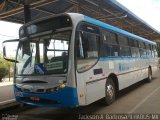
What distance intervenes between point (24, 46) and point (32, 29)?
1.80ft

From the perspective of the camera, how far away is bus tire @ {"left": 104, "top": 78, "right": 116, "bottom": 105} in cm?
809

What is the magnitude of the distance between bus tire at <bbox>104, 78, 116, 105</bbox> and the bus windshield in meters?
2.21

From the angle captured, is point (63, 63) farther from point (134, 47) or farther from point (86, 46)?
point (134, 47)

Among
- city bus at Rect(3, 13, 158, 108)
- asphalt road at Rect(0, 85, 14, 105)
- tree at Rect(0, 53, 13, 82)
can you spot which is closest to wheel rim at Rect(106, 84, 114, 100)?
city bus at Rect(3, 13, 158, 108)

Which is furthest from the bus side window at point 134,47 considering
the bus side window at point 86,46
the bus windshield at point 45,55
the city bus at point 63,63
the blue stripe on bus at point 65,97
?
the blue stripe on bus at point 65,97

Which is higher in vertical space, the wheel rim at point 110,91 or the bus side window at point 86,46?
the bus side window at point 86,46

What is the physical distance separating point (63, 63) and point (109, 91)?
8.23 ft

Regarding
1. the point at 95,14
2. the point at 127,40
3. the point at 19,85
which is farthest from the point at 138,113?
the point at 95,14

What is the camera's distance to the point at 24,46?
7406 millimetres

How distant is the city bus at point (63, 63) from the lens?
6.28m

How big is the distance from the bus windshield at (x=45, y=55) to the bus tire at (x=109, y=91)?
221 centimetres

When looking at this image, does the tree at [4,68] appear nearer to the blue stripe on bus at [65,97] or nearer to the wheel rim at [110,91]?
the wheel rim at [110,91]

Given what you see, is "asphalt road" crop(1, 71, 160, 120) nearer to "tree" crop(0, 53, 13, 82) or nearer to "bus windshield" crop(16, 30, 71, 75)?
"bus windshield" crop(16, 30, 71, 75)

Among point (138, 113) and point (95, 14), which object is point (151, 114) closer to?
point (138, 113)
